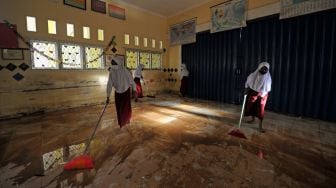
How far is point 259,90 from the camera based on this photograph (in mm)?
3295

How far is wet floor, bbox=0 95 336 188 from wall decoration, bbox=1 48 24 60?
5.26ft

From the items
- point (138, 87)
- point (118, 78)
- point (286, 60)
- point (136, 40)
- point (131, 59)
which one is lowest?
point (138, 87)

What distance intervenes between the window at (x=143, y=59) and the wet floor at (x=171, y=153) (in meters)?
3.43

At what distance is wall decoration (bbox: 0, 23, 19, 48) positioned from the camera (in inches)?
161

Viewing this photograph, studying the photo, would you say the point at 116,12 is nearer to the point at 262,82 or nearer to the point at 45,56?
the point at 45,56

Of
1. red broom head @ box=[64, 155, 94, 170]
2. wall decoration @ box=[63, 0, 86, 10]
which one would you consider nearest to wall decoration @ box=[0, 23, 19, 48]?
wall decoration @ box=[63, 0, 86, 10]

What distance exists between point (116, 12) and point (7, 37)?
3.34 metres

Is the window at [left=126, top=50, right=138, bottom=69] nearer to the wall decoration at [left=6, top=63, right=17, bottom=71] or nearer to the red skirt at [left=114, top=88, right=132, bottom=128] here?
the wall decoration at [left=6, top=63, right=17, bottom=71]

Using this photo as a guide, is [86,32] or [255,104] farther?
[86,32]

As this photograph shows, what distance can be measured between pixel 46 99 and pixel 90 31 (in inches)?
98.8

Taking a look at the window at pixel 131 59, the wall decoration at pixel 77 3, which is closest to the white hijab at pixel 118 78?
the wall decoration at pixel 77 3

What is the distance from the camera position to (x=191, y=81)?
732cm

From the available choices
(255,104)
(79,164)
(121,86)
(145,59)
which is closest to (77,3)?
(145,59)

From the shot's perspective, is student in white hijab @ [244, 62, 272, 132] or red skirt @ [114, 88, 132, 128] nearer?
student in white hijab @ [244, 62, 272, 132]
